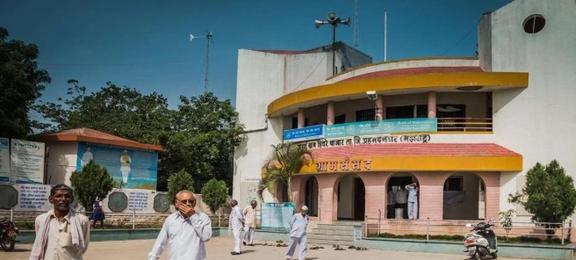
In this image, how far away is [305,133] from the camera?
25.2 meters

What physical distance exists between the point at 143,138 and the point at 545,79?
19.8 m

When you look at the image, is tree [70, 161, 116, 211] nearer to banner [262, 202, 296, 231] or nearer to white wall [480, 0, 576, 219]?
banner [262, 202, 296, 231]

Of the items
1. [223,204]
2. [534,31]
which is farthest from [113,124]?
[534,31]

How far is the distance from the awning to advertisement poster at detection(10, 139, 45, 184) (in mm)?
10156

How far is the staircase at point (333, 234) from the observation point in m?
20.4

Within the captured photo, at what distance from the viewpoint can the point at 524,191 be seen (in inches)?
748

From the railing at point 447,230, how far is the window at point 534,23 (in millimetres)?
6627

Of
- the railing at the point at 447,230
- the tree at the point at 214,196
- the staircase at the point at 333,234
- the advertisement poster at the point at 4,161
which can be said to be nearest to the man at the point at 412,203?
the railing at the point at 447,230

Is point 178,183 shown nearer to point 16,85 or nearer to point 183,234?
point 16,85

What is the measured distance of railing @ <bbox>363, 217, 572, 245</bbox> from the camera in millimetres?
18281

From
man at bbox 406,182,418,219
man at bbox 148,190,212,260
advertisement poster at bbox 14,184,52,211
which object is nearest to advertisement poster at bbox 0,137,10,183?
advertisement poster at bbox 14,184,52,211

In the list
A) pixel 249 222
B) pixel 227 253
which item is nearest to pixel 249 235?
pixel 249 222

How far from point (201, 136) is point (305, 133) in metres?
7.42

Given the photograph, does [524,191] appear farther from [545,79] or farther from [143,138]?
[143,138]
